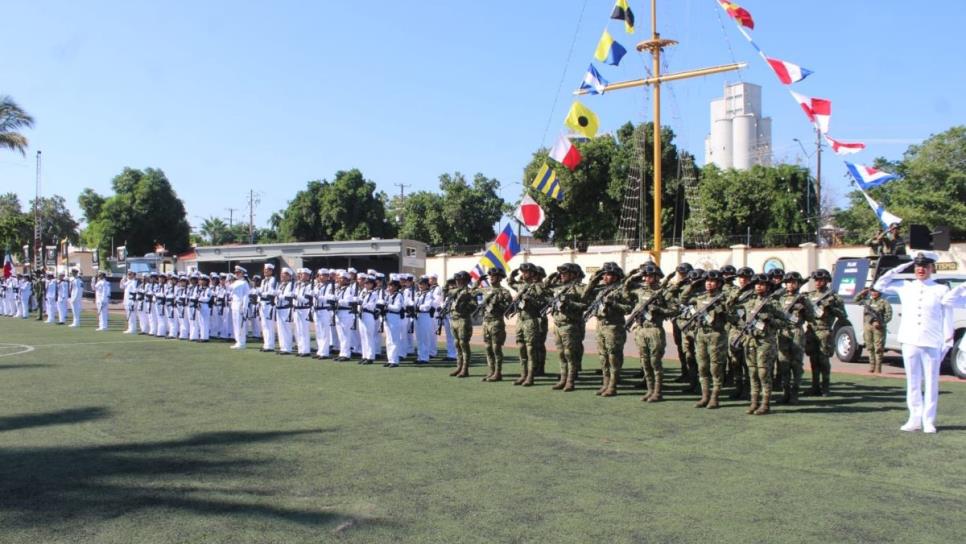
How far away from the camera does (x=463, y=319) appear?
12438mm

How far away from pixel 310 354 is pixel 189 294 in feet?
18.9

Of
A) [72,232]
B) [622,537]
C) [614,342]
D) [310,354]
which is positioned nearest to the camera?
[622,537]

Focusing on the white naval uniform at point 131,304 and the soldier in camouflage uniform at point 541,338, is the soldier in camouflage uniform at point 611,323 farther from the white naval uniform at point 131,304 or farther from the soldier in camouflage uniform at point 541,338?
the white naval uniform at point 131,304

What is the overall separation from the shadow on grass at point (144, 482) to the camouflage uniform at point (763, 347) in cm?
528

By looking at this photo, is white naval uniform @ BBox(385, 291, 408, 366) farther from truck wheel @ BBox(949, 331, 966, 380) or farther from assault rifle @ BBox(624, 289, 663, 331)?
truck wheel @ BBox(949, 331, 966, 380)

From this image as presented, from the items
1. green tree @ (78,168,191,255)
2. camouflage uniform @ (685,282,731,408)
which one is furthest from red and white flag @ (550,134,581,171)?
green tree @ (78,168,191,255)

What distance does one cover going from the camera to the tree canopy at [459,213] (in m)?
42.8

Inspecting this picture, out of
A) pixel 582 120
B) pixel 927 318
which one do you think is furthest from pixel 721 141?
pixel 927 318

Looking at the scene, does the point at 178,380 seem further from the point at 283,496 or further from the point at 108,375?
the point at 283,496

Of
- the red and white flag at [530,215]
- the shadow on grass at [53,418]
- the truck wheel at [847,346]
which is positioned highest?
the red and white flag at [530,215]

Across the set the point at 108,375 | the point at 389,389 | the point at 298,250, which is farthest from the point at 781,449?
the point at 298,250

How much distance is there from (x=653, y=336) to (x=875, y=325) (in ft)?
18.1

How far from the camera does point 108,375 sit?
1217cm

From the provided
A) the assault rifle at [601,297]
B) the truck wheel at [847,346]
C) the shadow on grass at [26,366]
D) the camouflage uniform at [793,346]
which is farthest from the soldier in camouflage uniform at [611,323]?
the shadow on grass at [26,366]
